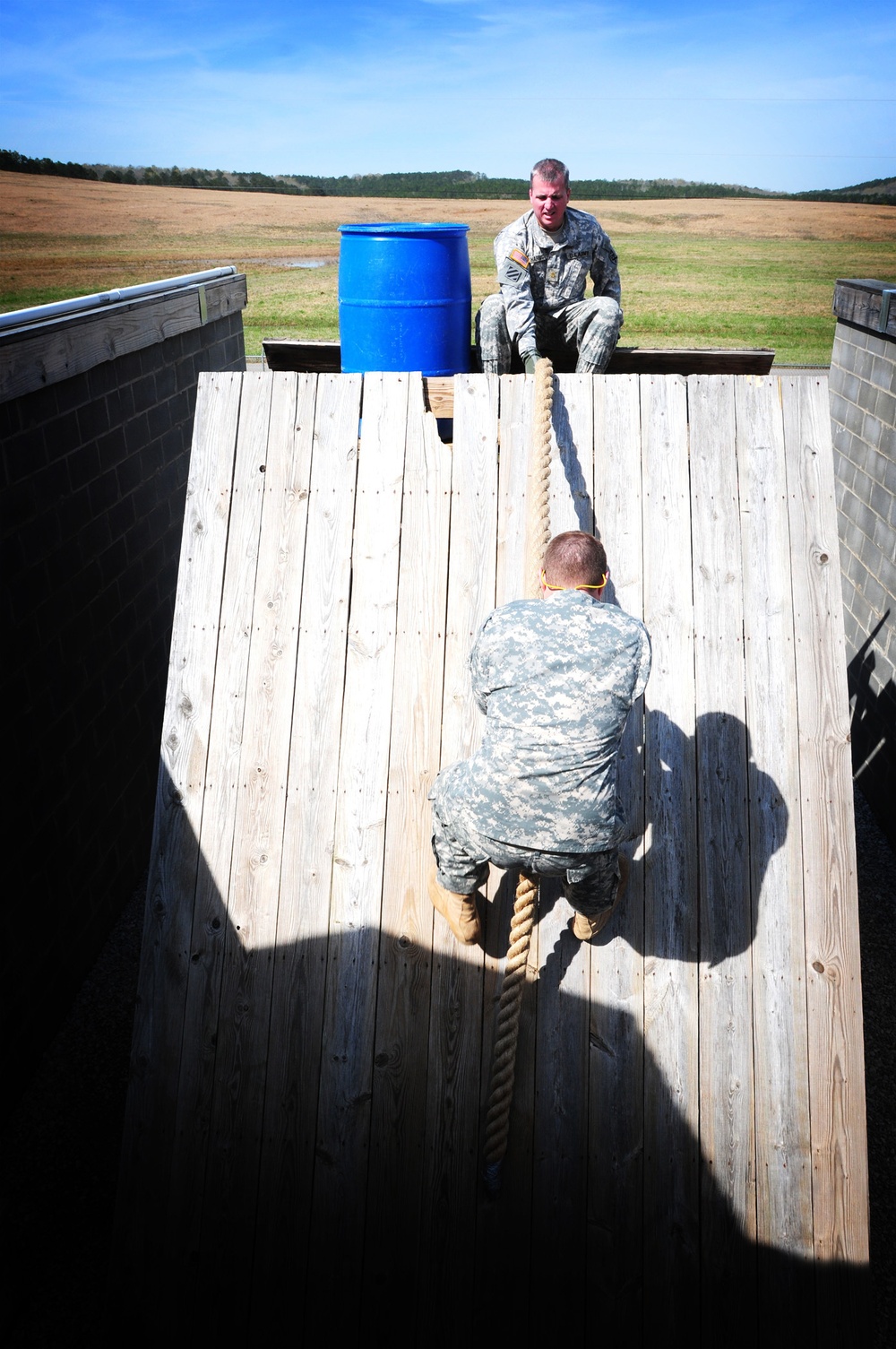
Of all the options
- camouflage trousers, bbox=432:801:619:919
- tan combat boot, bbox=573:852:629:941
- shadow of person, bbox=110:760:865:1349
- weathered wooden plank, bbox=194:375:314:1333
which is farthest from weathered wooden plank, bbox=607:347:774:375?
shadow of person, bbox=110:760:865:1349

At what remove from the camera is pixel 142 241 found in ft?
43.4

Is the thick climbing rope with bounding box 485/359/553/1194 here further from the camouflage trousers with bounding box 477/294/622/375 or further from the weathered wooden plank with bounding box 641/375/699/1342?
the camouflage trousers with bounding box 477/294/622/375

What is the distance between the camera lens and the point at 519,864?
2.49 m

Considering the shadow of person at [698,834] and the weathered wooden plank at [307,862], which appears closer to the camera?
the weathered wooden plank at [307,862]

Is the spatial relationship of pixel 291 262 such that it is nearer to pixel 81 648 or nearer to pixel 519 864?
pixel 81 648

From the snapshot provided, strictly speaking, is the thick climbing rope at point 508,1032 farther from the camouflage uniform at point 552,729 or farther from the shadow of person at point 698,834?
the shadow of person at point 698,834

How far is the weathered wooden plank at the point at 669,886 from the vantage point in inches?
105

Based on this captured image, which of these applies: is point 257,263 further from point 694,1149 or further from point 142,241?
point 694,1149

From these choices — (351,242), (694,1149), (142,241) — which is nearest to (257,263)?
(142,241)

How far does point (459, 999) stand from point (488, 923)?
26cm

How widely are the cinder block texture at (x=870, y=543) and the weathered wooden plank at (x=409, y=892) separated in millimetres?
3614

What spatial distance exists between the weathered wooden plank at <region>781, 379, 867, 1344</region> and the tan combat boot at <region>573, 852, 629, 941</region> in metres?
0.63

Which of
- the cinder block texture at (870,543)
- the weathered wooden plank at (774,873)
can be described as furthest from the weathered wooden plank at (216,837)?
the cinder block texture at (870,543)

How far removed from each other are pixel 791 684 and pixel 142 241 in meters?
13.4
